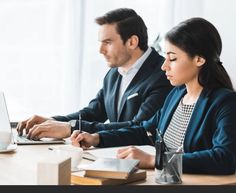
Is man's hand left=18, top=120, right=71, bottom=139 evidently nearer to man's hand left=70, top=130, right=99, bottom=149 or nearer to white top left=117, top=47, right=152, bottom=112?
man's hand left=70, top=130, right=99, bottom=149

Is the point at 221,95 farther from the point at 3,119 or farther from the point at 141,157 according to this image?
the point at 3,119

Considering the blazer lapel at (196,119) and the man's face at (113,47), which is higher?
the man's face at (113,47)

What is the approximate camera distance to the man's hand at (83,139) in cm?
211

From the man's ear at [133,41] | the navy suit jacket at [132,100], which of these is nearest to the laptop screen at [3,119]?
the navy suit jacket at [132,100]

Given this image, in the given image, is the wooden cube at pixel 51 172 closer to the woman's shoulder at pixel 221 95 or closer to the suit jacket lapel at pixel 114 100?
the woman's shoulder at pixel 221 95

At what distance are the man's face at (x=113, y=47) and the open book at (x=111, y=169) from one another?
1.41m

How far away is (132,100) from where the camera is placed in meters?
2.78

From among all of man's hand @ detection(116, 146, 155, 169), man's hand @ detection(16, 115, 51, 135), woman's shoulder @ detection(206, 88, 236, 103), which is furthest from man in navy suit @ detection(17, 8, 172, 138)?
man's hand @ detection(116, 146, 155, 169)

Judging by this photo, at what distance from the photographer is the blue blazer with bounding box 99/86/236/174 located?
1.75 meters

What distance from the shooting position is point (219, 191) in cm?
146

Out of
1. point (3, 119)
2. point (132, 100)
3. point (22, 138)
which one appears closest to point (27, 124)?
point (22, 138)

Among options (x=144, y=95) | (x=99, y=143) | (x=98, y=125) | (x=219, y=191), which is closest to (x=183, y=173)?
(x=219, y=191)

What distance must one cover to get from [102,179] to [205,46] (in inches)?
32.0

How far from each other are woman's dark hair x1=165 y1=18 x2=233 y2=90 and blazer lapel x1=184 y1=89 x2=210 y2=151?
0.06 meters
